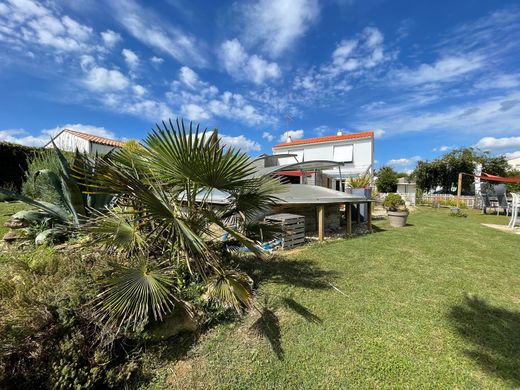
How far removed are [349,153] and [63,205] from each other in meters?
22.9

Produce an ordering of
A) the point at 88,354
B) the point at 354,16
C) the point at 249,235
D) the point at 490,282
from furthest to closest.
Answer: the point at 354,16
the point at 490,282
the point at 249,235
the point at 88,354

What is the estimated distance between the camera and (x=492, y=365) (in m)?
2.44

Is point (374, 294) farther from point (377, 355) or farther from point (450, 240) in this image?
point (450, 240)

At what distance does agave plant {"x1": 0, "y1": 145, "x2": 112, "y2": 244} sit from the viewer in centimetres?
409

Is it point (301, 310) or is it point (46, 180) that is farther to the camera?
point (46, 180)

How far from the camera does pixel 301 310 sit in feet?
11.0

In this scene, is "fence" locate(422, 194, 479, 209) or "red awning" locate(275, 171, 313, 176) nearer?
"red awning" locate(275, 171, 313, 176)

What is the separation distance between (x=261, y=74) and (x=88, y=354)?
1239 centimetres

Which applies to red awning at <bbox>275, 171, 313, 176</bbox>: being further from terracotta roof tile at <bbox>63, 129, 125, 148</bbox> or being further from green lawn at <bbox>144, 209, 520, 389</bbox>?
terracotta roof tile at <bbox>63, 129, 125, 148</bbox>

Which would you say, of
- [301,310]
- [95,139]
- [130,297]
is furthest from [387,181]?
[95,139]

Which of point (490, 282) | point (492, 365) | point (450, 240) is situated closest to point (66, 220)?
point (492, 365)

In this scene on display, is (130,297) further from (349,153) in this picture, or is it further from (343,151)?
(343,151)

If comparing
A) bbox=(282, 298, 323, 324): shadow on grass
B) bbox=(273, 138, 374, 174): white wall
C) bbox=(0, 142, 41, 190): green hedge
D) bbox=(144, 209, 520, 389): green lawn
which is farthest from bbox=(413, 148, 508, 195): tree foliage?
bbox=(0, 142, 41, 190): green hedge

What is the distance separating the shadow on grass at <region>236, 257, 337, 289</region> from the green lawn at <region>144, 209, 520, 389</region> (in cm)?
2
